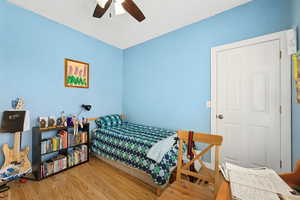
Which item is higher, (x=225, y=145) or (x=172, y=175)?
(x=225, y=145)

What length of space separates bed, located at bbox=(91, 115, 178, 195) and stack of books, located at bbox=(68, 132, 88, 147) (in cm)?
22

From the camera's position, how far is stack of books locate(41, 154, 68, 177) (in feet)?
6.30

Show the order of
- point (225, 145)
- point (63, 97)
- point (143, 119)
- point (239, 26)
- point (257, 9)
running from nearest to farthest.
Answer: point (257, 9) → point (239, 26) → point (225, 145) → point (63, 97) → point (143, 119)

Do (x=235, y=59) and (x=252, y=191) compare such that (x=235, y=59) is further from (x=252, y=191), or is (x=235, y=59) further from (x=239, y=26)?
(x=252, y=191)

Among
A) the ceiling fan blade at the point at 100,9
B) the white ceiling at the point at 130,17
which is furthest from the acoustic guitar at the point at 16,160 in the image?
the ceiling fan blade at the point at 100,9

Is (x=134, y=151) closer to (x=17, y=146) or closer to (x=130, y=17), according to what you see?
(x=17, y=146)

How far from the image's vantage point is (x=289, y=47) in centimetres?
154

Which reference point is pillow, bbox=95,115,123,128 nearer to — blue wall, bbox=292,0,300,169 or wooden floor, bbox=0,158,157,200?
wooden floor, bbox=0,158,157,200

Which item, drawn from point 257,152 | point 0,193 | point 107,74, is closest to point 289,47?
point 257,152

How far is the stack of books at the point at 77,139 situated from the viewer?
2.31m

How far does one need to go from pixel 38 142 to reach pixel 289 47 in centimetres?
374

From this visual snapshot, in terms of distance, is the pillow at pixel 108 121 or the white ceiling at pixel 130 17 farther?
the pillow at pixel 108 121

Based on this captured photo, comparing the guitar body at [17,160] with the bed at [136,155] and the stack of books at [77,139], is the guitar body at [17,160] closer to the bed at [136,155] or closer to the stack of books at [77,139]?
the stack of books at [77,139]

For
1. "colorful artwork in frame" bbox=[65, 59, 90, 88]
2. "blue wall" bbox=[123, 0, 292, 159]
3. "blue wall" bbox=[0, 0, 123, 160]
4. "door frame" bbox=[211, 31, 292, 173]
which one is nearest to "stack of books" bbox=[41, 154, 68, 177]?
"blue wall" bbox=[0, 0, 123, 160]
